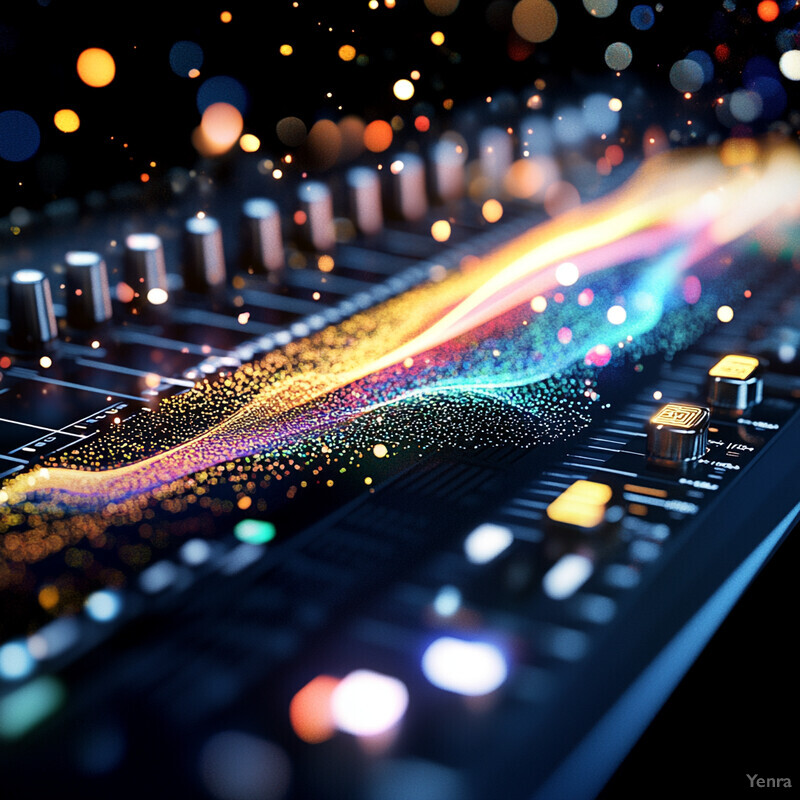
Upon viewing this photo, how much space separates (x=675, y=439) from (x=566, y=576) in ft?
0.66

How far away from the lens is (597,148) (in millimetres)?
1705

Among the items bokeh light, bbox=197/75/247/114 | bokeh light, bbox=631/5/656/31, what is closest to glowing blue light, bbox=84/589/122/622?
bokeh light, bbox=197/75/247/114

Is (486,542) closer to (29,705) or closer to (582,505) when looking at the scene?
(582,505)

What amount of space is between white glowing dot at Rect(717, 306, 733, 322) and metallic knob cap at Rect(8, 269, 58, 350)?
688 millimetres

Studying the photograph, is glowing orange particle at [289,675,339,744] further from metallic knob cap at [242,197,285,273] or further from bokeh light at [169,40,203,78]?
bokeh light at [169,40,203,78]

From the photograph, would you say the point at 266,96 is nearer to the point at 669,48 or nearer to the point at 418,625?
the point at 669,48

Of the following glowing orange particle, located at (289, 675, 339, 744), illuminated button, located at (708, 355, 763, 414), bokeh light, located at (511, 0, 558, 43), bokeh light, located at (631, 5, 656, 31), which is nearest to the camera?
glowing orange particle, located at (289, 675, 339, 744)

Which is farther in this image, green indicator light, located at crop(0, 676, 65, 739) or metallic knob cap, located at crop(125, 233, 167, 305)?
Answer: metallic knob cap, located at crop(125, 233, 167, 305)

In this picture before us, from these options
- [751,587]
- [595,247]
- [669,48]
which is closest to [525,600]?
[751,587]

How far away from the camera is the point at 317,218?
1253mm

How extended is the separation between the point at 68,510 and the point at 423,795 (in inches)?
13.4

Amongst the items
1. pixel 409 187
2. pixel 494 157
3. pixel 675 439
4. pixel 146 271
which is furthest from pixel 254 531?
pixel 494 157

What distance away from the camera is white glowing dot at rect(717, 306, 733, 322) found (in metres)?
1.05

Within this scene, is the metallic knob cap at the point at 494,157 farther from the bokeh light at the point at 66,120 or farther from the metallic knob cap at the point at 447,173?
the bokeh light at the point at 66,120
